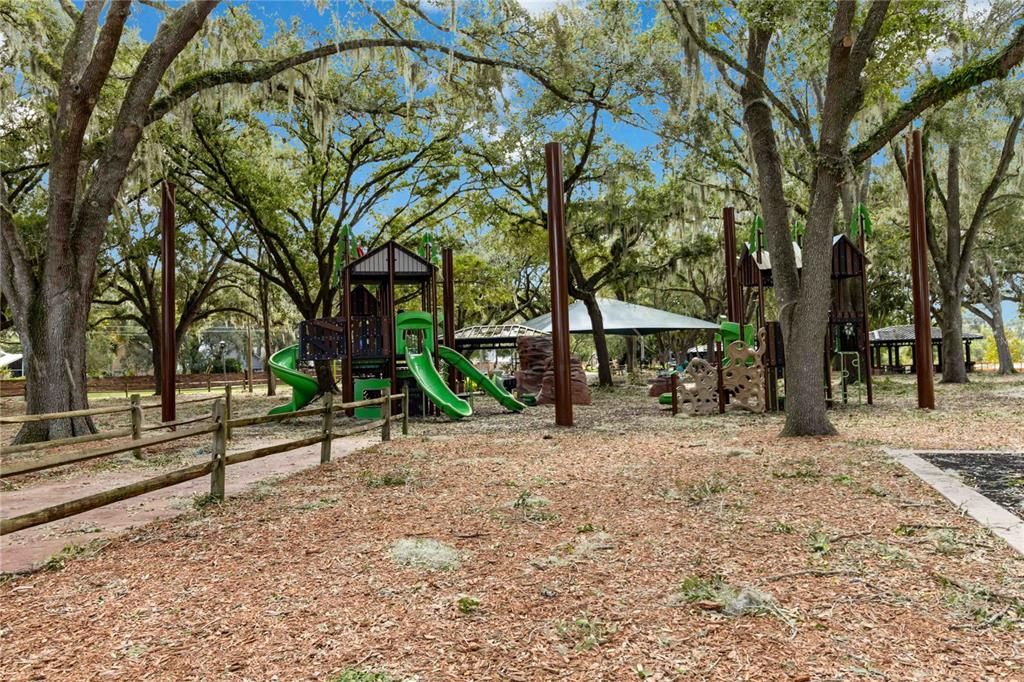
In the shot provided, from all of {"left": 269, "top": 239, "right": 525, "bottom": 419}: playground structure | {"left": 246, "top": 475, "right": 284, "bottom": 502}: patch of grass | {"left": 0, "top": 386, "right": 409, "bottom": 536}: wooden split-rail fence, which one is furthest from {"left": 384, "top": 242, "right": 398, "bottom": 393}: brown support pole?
{"left": 246, "top": 475, "right": 284, "bottom": 502}: patch of grass

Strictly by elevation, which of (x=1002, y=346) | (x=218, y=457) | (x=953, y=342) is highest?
(x=953, y=342)

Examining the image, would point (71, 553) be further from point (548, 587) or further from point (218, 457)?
point (548, 587)

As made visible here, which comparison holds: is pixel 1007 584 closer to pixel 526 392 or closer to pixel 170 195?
pixel 170 195

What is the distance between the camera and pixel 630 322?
21984mm

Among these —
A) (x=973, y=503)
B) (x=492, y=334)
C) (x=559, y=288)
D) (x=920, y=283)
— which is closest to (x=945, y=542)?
(x=973, y=503)

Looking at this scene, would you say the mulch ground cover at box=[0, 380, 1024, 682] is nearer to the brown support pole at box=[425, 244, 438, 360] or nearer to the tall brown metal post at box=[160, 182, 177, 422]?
the tall brown metal post at box=[160, 182, 177, 422]

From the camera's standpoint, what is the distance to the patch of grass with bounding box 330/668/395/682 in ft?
8.66

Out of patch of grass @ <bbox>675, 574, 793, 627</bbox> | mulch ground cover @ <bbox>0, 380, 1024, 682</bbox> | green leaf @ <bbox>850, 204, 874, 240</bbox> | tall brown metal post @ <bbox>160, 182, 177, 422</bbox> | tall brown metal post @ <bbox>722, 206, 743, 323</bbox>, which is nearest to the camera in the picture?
mulch ground cover @ <bbox>0, 380, 1024, 682</bbox>

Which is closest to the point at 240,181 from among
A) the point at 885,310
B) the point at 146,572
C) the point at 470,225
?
the point at 470,225

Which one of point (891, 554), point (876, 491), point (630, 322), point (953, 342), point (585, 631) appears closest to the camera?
point (585, 631)

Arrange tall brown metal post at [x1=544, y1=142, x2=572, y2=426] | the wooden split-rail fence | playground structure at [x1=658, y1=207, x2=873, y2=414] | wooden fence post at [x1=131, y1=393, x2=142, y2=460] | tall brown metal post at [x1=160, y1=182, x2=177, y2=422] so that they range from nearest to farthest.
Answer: the wooden split-rail fence → wooden fence post at [x1=131, y1=393, x2=142, y2=460] → tall brown metal post at [x1=544, y1=142, x2=572, y2=426] → tall brown metal post at [x1=160, y1=182, x2=177, y2=422] → playground structure at [x1=658, y1=207, x2=873, y2=414]

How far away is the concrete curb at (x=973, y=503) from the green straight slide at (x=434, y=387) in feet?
26.6

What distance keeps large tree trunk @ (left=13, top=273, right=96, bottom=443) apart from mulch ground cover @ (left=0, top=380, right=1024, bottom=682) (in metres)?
5.26

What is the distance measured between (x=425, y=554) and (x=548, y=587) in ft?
3.07
